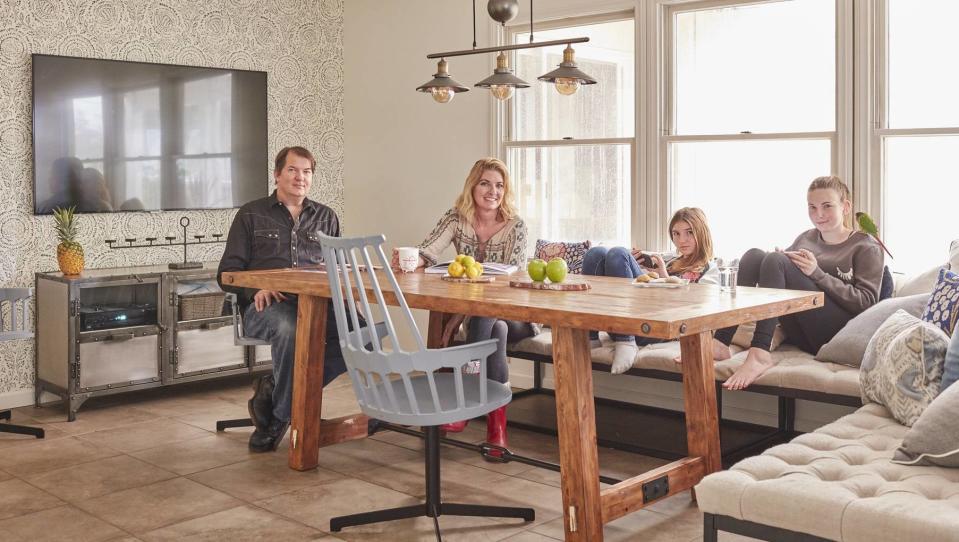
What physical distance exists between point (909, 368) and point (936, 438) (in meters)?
0.51

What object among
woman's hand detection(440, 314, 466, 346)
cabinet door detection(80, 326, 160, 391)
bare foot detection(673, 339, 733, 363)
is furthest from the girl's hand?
cabinet door detection(80, 326, 160, 391)

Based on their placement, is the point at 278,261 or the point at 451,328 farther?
the point at 278,261

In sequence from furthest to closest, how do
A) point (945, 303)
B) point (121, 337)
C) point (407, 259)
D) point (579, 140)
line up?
point (579, 140) → point (121, 337) → point (407, 259) → point (945, 303)

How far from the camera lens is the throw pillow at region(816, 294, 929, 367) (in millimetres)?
3654

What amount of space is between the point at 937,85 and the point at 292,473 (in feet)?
10.1

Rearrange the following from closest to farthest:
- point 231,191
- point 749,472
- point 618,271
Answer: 1. point 749,472
2. point 618,271
3. point 231,191

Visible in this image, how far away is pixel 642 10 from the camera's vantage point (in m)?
4.95

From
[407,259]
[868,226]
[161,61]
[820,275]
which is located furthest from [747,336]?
[161,61]

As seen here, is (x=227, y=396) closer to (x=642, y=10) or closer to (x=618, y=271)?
(x=618, y=271)

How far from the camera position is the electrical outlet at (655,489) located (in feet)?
10.2

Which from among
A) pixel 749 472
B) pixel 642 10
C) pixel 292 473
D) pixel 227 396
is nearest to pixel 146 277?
pixel 227 396

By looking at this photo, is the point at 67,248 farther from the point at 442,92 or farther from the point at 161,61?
the point at 442,92

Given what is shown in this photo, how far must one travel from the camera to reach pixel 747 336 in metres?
4.15

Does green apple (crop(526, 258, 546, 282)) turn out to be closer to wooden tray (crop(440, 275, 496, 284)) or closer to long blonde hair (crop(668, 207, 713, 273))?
wooden tray (crop(440, 275, 496, 284))
